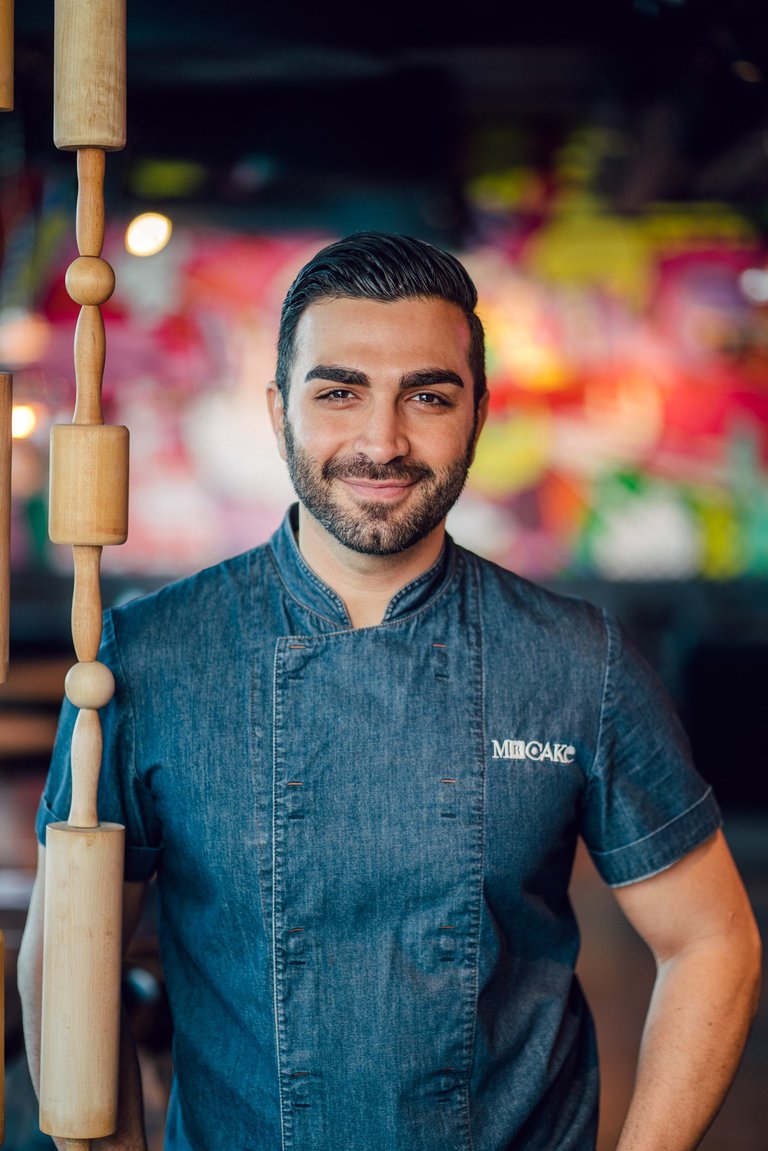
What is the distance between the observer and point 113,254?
20.6ft

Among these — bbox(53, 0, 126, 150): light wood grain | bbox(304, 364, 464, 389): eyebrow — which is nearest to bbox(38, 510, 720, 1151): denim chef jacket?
bbox(304, 364, 464, 389): eyebrow

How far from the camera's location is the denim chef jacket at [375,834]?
1.37m

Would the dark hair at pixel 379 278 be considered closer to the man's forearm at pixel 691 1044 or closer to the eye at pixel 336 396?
the eye at pixel 336 396

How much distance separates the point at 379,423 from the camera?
4.52 ft

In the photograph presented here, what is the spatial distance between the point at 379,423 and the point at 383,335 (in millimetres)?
107

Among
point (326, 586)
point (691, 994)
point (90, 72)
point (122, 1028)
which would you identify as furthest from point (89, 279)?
point (691, 994)

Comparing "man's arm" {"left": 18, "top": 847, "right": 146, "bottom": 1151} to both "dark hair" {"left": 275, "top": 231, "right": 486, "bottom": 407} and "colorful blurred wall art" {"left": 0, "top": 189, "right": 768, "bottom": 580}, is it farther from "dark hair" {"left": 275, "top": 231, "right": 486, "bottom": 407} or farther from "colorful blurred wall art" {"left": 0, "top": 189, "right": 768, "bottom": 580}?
"colorful blurred wall art" {"left": 0, "top": 189, "right": 768, "bottom": 580}

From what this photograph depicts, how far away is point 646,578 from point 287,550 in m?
5.38

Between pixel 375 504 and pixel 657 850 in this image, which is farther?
pixel 657 850

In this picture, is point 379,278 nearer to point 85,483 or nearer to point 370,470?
point 370,470

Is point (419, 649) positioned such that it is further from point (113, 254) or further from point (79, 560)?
point (113, 254)

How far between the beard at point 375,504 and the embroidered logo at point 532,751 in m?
0.25

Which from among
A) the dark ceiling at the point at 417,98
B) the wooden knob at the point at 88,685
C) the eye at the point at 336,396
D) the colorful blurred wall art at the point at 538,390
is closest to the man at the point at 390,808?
the eye at the point at 336,396

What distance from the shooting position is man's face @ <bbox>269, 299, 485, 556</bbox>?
4.57 ft
